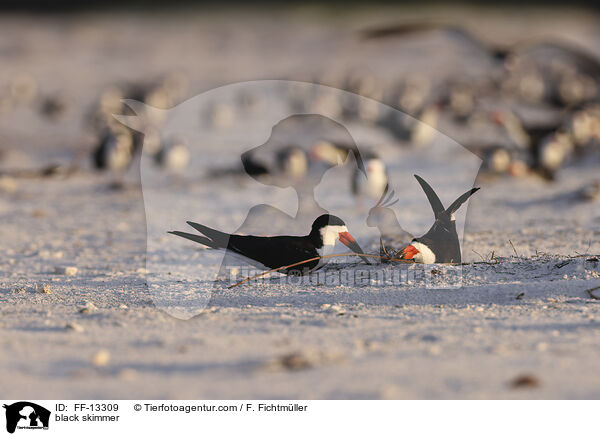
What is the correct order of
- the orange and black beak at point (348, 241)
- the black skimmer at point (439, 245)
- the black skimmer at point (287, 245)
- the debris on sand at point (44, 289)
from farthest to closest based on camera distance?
the orange and black beak at point (348, 241) → the black skimmer at point (287, 245) → the black skimmer at point (439, 245) → the debris on sand at point (44, 289)

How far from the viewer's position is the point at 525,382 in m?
2.26

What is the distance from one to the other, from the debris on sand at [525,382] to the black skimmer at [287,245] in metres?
1.81

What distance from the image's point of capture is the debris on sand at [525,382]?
225 centimetres

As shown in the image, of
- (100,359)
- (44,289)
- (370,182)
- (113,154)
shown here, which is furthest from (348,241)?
(113,154)

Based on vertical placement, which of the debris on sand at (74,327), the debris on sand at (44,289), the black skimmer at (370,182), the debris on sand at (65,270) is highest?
the black skimmer at (370,182)

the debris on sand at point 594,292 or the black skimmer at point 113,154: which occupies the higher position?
the black skimmer at point 113,154

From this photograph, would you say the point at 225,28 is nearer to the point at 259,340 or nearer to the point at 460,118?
the point at 460,118

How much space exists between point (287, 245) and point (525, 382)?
194 centimetres

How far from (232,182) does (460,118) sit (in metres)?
6.53

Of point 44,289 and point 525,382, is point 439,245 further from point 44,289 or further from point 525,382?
point 44,289

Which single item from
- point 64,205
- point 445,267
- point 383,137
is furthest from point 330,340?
point 383,137

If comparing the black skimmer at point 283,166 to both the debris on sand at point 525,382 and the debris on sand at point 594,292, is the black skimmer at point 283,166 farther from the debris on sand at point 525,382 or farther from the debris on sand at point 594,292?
the debris on sand at point 525,382

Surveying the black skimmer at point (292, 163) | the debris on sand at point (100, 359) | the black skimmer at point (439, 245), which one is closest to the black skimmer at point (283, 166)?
the black skimmer at point (292, 163)

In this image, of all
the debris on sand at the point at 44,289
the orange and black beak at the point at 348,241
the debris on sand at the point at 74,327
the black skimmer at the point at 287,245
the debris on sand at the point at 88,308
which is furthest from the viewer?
the orange and black beak at the point at 348,241
